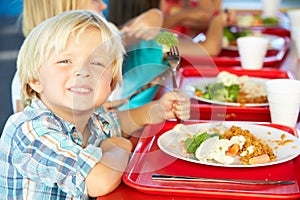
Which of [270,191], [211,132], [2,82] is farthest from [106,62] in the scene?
[2,82]

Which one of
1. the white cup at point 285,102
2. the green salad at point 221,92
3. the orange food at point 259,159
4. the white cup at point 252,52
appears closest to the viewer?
the orange food at point 259,159

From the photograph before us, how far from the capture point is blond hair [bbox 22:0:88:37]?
1.81m

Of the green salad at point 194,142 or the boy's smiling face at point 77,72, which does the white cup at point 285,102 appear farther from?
the boy's smiling face at point 77,72

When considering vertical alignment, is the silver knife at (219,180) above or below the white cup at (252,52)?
above

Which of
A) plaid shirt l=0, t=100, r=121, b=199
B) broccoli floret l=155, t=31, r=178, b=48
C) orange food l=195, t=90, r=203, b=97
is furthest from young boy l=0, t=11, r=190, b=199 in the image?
orange food l=195, t=90, r=203, b=97

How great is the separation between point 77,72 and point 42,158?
0.21m

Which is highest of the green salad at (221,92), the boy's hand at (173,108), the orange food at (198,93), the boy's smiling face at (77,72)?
the boy's smiling face at (77,72)

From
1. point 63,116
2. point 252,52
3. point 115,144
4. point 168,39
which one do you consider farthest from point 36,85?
point 252,52

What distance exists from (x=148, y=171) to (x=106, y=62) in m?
0.27

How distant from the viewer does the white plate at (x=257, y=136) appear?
121 cm

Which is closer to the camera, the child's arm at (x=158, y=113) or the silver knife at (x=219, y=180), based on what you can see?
the silver knife at (x=219, y=180)

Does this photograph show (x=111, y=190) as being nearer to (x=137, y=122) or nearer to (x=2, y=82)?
(x=137, y=122)

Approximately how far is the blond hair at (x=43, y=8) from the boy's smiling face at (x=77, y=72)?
54 cm

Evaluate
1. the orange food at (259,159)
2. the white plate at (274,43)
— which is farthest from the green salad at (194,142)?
the white plate at (274,43)
